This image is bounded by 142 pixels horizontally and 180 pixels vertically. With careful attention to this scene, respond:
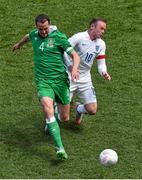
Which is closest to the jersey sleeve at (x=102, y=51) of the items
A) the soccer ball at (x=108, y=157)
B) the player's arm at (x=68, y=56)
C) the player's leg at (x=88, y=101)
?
the player's arm at (x=68, y=56)

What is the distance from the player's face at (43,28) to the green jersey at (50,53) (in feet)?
0.32

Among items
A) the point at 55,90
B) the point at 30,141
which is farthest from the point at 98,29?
the point at 30,141

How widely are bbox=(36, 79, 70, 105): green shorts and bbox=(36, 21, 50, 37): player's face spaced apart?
2.39 ft

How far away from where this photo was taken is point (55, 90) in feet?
Answer: 32.1

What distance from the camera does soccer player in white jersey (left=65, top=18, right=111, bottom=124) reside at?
33.2 ft

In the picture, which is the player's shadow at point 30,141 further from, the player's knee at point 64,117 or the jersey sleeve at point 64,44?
the jersey sleeve at point 64,44

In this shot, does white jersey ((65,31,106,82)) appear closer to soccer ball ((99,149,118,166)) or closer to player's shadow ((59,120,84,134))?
player's shadow ((59,120,84,134))

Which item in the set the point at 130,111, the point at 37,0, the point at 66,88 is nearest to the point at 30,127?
the point at 66,88

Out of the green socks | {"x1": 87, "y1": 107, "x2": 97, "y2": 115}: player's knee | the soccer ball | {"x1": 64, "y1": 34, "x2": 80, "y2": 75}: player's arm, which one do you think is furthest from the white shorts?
the soccer ball

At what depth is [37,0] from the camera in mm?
16125

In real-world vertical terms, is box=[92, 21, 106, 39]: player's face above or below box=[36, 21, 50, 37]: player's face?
below

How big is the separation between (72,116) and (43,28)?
2200mm

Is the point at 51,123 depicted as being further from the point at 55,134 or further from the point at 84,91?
the point at 84,91

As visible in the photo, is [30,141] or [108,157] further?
[30,141]
